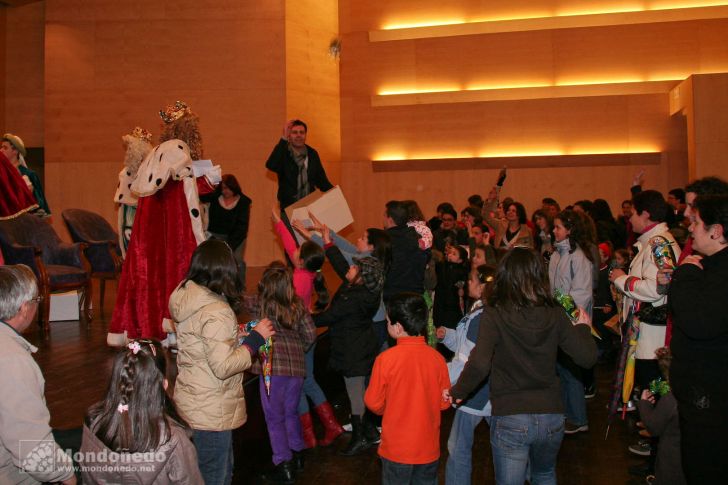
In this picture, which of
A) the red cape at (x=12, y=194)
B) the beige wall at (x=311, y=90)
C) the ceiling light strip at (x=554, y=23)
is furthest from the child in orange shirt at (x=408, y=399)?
the ceiling light strip at (x=554, y=23)

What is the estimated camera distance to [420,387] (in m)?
3.07

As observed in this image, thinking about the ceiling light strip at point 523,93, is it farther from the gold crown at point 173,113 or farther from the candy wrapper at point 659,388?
the candy wrapper at point 659,388

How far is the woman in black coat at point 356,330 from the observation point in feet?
14.5

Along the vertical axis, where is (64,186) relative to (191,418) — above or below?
above

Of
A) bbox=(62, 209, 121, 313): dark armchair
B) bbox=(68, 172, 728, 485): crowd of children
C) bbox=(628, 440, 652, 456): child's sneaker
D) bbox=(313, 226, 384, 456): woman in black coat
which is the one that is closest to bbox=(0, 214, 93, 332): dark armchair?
bbox=(62, 209, 121, 313): dark armchair

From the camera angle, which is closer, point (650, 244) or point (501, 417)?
point (501, 417)

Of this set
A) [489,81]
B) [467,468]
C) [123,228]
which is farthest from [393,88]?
[467,468]

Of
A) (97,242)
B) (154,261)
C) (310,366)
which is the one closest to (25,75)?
(97,242)

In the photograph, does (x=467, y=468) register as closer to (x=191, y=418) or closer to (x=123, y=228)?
(x=191, y=418)

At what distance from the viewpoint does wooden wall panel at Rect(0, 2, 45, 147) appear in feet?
38.2

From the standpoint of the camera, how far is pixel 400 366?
309 cm

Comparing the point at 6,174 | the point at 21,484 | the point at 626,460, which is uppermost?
the point at 6,174

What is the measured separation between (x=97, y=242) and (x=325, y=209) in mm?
3529

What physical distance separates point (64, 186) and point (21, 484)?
31.8 ft
